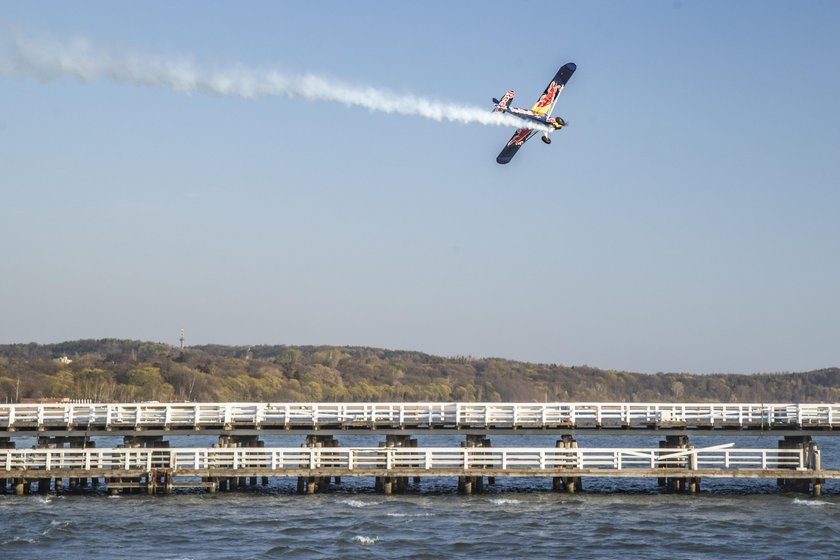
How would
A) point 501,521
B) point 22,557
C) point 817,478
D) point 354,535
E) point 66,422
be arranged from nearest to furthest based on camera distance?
point 22,557, point 354,535, point 501,521, point 817,478, point 66,422

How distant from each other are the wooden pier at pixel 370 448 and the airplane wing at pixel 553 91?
54.4ft

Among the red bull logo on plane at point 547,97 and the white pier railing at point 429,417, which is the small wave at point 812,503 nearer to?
the white pier railing at point 429,417

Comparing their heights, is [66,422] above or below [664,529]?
above

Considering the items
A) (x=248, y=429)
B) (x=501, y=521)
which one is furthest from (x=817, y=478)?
(x=248, y=429)

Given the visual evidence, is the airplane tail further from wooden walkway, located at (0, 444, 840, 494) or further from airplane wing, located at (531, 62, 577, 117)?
wooden walkway, located at (0, 444, 840, 494)

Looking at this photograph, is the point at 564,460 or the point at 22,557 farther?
the point at 564,460

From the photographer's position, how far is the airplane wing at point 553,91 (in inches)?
2379

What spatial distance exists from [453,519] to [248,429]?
498 inches

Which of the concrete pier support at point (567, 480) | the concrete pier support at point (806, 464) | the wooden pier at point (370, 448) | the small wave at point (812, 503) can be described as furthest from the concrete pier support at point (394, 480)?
the concrete pier support at point (806, 464)

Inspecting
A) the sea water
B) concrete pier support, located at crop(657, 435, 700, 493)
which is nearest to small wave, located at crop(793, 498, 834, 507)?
the sea water

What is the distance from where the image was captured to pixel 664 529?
140ft

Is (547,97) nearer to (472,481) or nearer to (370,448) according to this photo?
(472,481)

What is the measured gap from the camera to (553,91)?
62594 mm

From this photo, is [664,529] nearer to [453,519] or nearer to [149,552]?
[453,519]
